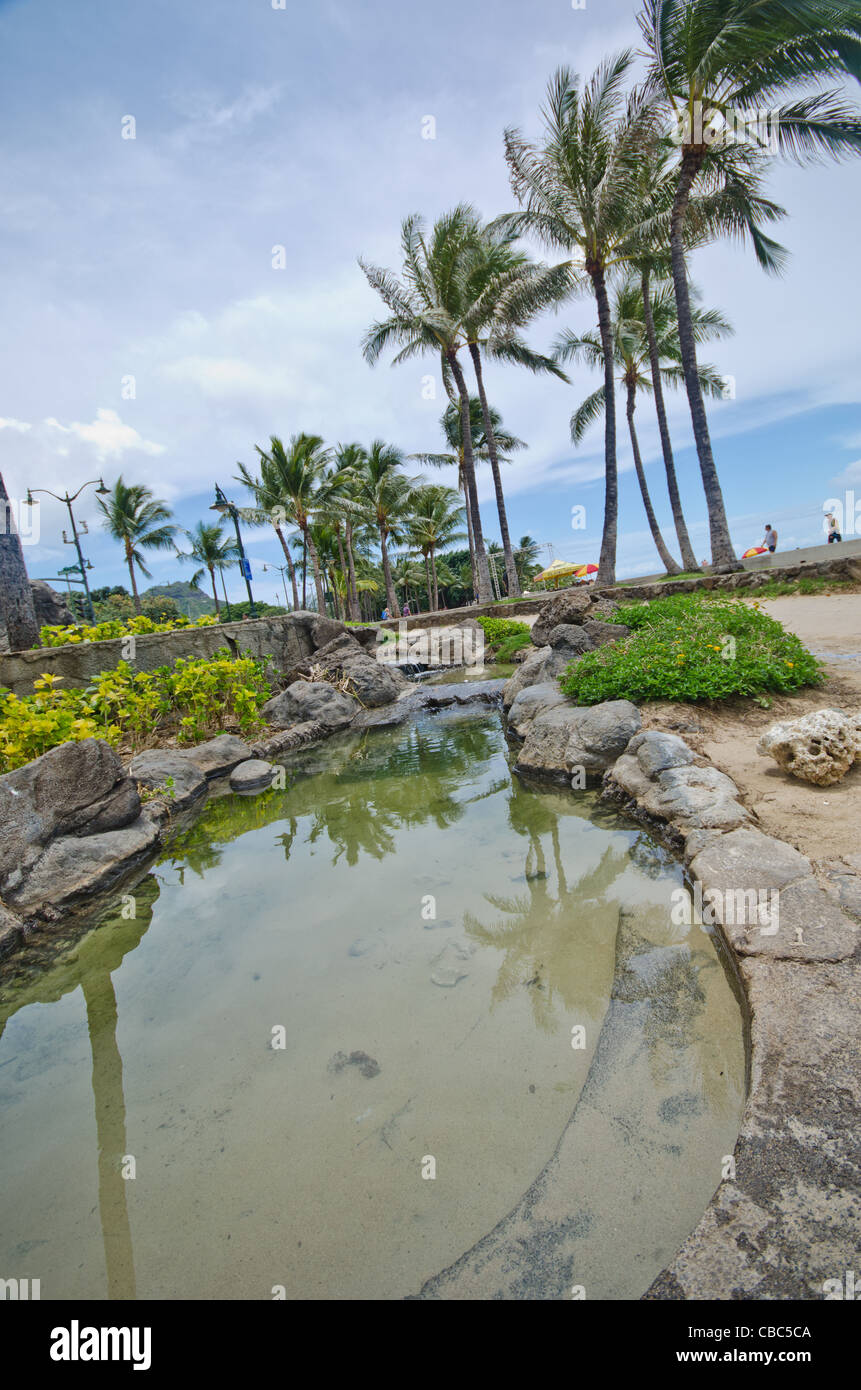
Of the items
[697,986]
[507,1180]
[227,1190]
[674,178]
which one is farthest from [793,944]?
[674,178]

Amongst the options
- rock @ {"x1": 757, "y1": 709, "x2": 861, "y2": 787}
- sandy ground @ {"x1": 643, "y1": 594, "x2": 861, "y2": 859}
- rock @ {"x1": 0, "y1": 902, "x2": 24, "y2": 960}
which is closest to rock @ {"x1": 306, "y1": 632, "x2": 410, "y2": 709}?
sandy ground @ {"x1": 643, "y1": 594, "x2": 861, "y2": 859}

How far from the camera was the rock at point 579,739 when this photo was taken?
5656 mm

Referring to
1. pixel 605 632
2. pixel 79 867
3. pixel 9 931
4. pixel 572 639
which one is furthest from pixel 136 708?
pixel 605 632

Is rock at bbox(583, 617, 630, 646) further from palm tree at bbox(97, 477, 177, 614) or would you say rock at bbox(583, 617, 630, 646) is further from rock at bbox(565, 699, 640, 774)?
palm tree at bbox(97, 477, 177, 614)

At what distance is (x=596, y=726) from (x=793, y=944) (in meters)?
3.45

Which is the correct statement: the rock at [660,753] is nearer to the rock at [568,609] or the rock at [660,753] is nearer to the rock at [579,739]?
the rock at [579,739]

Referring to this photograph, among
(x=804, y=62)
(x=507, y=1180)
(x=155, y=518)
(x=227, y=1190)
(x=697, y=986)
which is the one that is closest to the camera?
(x=507, y=1180)

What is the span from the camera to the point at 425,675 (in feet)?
50.3

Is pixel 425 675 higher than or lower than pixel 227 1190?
higher

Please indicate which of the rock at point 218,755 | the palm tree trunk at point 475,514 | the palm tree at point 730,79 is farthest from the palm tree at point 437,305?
the rock at point 218,755

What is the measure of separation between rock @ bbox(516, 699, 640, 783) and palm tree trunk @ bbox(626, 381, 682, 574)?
15697mm

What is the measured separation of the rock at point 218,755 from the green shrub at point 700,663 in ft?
15.7

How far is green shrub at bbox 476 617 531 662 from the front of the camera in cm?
1476
